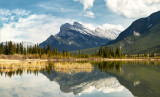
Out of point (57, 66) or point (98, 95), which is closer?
point (98, 95)

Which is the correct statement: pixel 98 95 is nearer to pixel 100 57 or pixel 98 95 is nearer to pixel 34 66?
pixel 34 66

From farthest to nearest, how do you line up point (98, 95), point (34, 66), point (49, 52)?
point (49, 52) < point (34, 66) < point (98, 95)

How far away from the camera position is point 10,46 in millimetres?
148000

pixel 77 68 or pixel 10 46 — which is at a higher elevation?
pixel 10 46

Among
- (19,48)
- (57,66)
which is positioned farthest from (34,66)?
(19,48)

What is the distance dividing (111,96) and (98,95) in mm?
1992

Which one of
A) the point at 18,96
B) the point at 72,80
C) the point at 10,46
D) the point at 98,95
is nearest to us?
the point at 18,96

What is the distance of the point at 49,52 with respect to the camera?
165500 millimetres

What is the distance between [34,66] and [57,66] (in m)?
10.7

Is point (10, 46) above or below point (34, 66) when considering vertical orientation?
above

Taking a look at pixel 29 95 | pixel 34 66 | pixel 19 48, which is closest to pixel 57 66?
pixel 34 66

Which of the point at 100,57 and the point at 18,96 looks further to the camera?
the point at 100,57

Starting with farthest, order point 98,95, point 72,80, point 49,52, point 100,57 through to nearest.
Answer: point 100,57, point 49,52, point 72,80, point 98,95

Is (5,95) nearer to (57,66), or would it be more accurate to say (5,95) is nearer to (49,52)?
(57,66)
